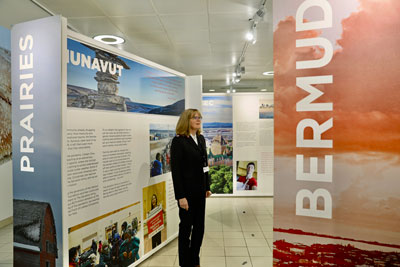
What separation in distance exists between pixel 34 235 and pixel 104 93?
134 centimetres

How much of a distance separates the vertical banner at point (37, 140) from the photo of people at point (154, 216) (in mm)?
1068

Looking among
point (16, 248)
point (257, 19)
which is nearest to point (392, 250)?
point (16, 248)

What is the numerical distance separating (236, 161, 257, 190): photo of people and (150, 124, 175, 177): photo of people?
297cm

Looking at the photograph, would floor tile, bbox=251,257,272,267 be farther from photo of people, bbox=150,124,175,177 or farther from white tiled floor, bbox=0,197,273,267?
photo of people, bbox=150,124,175,177

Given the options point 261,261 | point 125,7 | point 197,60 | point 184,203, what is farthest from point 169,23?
point 261,261

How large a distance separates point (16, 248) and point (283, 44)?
2.64m

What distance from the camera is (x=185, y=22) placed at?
4.18 meters

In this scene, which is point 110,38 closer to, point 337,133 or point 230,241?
point 230,241

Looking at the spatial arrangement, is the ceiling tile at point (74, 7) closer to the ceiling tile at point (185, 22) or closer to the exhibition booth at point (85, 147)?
the ceiling tile at point (185, 22)

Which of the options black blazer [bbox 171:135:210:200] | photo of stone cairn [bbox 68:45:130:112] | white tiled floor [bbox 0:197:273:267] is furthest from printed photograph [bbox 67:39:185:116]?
white tiled floor [bbox 0:197:273:267]

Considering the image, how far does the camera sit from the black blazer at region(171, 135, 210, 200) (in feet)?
8.13

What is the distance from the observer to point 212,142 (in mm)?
6004

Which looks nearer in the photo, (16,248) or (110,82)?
(16,248)

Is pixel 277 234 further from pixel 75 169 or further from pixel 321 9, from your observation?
pixel 75 169
